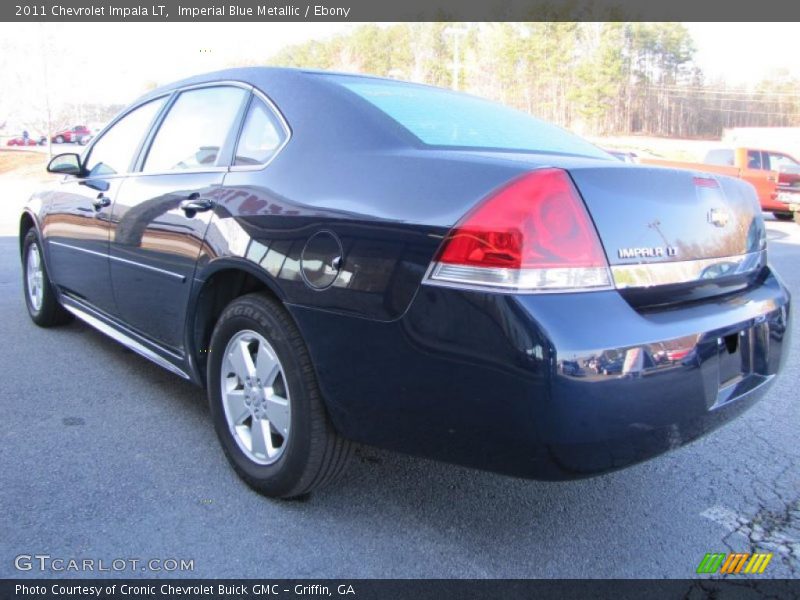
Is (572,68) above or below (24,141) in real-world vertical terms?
above

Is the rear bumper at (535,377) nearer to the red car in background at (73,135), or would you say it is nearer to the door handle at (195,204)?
the door handle at (195,204)

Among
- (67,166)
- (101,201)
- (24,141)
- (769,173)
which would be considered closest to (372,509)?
(101,201)

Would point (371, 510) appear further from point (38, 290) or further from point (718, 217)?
point (38, 290)

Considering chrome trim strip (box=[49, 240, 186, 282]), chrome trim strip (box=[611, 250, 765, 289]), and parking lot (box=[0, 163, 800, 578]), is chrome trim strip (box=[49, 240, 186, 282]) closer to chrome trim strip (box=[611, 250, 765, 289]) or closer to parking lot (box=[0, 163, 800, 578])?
parking lot (box=[0, 163, 800, 578])

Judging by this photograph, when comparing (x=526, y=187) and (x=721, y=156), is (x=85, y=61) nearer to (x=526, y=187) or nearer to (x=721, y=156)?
(x=721, y=156)

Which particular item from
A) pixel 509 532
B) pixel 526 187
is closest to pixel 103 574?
pixel 509 532

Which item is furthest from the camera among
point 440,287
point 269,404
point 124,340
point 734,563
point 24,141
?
point 24,141

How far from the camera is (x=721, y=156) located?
1733 cm

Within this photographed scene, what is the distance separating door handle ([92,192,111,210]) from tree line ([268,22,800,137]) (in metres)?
34.1

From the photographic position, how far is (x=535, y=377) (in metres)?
1.74

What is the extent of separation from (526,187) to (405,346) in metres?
0.57

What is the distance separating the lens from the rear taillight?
1808 millimetres

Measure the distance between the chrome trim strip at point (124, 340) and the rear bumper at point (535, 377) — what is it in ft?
4.14

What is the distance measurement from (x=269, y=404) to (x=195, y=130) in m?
1.47
